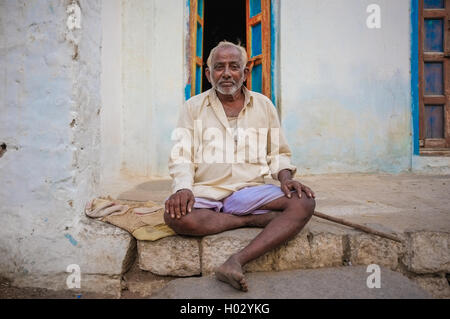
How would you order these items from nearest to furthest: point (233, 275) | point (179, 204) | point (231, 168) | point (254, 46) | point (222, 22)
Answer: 1. point (233, 275)
2. point (179, 204)
3. point (231, 168)
4. point (254, 46)
5. point (222, 22)

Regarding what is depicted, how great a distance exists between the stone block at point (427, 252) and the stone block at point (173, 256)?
1.23 meters

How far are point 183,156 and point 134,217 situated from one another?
1.70 ft

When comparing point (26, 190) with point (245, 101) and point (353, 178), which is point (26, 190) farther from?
point (353, 178)

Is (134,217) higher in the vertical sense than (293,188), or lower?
lower

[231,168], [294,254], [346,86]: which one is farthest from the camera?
[346,86]

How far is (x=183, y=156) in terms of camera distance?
189cm

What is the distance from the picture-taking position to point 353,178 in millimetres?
3951

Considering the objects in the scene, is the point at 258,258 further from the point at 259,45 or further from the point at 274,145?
the point at 259,45

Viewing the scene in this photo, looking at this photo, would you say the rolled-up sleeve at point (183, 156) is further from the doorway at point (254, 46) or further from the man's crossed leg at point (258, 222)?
the doorway at point (254, 46)

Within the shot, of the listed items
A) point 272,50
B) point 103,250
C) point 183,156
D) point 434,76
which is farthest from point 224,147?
point 434,76

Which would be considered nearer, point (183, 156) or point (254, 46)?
point (183, 156)

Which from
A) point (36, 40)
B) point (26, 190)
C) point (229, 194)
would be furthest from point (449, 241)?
point (36, 40)

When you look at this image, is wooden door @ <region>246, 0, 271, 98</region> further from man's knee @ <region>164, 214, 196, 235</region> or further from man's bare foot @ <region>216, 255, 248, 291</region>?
man's bare foot @ <region>216, 255, 248, 291</region>

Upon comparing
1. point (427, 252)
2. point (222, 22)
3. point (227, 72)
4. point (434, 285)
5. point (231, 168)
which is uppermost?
point (222, 22)
